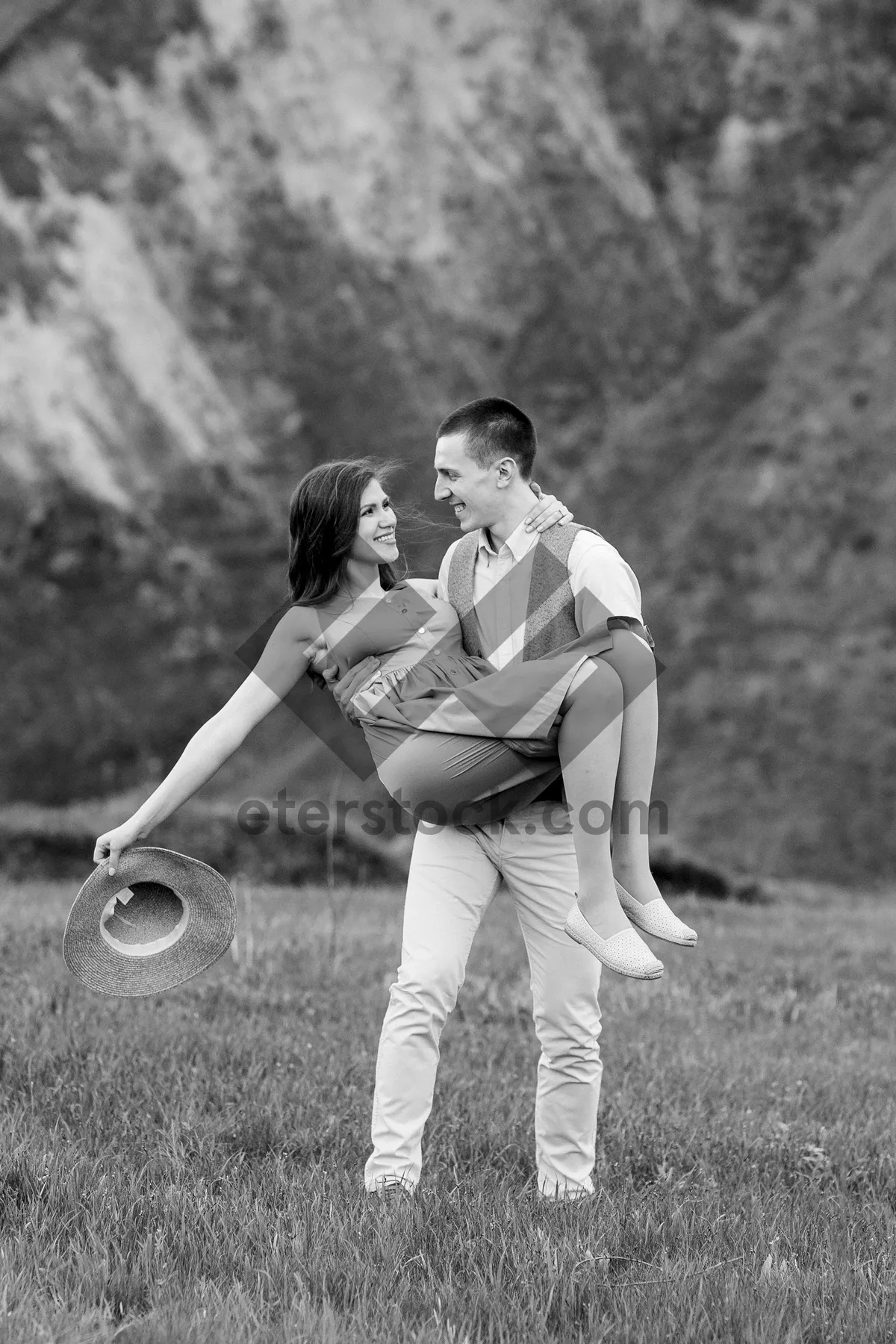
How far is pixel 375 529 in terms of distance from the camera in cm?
429

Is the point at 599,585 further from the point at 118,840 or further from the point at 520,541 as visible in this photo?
the point at 118,840

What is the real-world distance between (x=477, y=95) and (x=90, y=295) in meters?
6.87

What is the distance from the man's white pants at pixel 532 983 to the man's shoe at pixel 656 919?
18 centimetres

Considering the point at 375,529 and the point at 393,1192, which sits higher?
the point at 375,529

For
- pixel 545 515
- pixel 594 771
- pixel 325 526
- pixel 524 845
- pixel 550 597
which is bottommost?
pixel 524 845

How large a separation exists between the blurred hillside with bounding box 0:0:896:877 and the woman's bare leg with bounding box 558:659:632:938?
1318 cm

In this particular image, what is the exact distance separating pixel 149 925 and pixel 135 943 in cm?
7

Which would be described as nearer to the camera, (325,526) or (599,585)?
(599,585)

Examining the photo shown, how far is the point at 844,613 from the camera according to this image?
16.8m

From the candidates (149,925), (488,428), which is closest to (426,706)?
(488,428)

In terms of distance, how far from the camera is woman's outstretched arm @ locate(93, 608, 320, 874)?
4.00m

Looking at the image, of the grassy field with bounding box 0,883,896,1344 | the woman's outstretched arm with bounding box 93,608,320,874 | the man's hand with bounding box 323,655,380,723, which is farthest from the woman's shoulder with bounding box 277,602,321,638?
the grassy field with bounding box 0,883,896,1344

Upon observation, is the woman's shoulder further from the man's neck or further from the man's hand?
the man's neck

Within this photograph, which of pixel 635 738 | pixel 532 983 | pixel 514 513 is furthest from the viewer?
pixel 514 513
